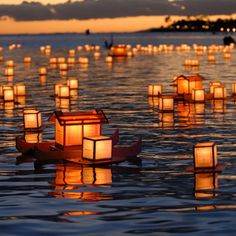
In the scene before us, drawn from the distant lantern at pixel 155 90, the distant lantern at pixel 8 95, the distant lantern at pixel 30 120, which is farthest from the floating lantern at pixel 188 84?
the distant lantern at pixel 30 120

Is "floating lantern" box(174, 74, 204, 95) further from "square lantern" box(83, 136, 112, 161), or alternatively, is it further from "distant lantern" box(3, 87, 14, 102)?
"square lantern" box(83, 136, 112, 161)

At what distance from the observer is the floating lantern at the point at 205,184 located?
41.8 ft

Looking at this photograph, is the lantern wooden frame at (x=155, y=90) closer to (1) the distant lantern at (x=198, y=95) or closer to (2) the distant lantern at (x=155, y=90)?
(2) the distant lantern at (x=155, y=90)

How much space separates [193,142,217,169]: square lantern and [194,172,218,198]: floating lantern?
0.82 ft

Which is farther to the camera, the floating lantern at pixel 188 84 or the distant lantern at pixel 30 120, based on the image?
the floating lantern at pixel 188 84

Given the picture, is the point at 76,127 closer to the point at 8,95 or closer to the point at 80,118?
the point at 80,118

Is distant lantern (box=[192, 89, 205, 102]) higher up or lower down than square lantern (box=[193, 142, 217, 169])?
higher up

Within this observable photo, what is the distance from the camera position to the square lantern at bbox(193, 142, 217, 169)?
1473cm

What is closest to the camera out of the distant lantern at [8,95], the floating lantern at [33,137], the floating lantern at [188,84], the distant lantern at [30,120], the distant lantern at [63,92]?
the floating lantern at [33,137]

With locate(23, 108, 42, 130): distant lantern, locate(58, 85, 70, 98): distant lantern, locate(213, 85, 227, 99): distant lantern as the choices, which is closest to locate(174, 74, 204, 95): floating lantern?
locate(213, 85, 227, 99): distant lantern

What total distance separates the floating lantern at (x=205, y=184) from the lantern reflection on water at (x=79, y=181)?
1.62m

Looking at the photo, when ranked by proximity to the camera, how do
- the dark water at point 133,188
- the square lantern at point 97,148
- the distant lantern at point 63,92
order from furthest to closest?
the distant lantern at point 63,92 → the square lantern at point 97,148 → the dark water at point 133,188

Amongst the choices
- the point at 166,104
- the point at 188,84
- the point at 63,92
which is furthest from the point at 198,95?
the point at 63,92

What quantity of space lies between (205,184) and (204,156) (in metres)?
1.22
